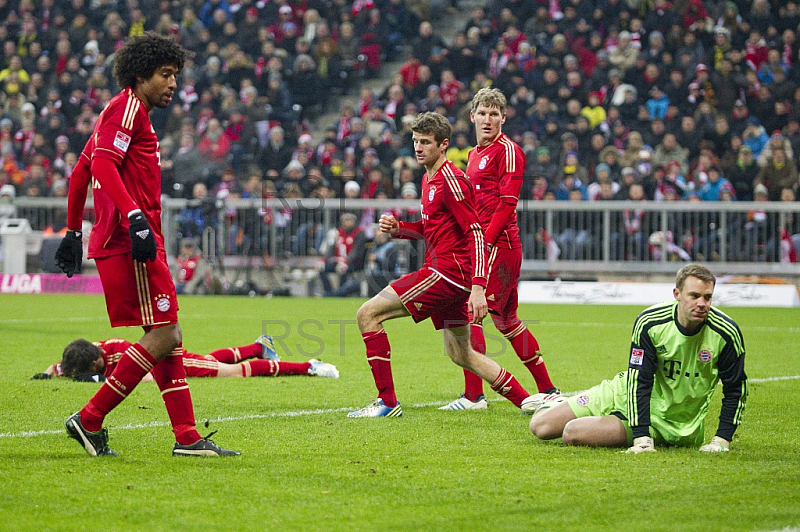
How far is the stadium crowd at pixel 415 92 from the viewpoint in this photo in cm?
2053

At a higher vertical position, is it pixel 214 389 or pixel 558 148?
pixel 558 148

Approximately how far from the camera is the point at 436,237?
23.3 ft

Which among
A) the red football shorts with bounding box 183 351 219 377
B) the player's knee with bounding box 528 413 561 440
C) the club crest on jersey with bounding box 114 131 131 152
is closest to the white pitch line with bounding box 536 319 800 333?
the red football shorts with bounding box 183 351 219 377

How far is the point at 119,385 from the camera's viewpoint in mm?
5527

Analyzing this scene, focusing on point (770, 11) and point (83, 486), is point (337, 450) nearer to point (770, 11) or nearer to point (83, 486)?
point (83, 486)

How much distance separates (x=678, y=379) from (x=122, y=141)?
3.12 metres

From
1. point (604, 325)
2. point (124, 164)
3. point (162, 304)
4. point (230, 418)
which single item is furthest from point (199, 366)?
point (604, 325)

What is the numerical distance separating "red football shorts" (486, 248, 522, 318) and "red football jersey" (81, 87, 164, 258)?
2846 mm

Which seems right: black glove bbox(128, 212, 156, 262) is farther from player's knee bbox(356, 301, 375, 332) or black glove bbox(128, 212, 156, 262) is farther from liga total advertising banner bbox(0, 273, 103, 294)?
liga total advertising banner bbox(0, 273, 103, 294)

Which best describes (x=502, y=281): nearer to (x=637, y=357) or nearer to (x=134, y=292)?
(x=637, y=357)

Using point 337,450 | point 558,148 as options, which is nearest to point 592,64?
point 558,148

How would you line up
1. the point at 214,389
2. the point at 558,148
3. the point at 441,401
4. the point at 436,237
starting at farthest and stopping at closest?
the point at 558,148 < the point at 214,389 < the point at 441,401 < the point at 436,237

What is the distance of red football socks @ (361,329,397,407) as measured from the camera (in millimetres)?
7168

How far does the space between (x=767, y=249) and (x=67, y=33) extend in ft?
61.0
